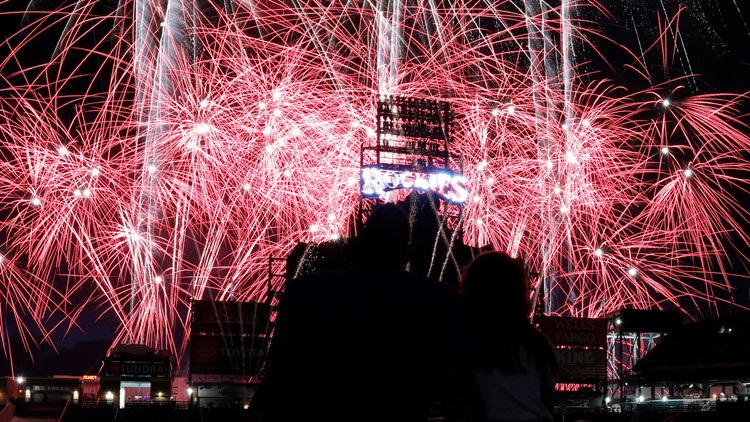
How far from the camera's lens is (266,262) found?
33312mm

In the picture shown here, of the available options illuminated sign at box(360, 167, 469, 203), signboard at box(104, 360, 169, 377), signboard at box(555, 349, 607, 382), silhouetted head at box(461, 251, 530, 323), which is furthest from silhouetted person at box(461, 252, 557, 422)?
signboard at box(104, 360, 169, 377)

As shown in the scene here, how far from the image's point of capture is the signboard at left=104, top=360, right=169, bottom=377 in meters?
43.7

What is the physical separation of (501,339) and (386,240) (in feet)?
3.97

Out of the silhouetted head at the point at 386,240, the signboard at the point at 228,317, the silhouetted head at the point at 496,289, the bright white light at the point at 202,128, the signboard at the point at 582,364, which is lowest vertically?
the signboard at the point at 582,364

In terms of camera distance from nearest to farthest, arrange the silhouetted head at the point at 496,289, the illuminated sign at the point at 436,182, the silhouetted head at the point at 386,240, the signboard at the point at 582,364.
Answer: the silhouetted head at the point at 386,240
the silhouetted head at the point at 496,289
the illuminated sign at the point at 436,182
the signboard at the point at 582,364

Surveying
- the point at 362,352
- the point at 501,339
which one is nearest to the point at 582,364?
the point at 501,339

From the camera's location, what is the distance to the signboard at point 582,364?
41.7 m

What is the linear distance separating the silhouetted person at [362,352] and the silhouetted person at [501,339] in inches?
37.8

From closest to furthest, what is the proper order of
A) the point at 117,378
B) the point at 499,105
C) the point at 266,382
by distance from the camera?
the point at 266,382 < the point at 499,105 < the point at 117,378

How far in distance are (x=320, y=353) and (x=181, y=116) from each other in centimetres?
2555

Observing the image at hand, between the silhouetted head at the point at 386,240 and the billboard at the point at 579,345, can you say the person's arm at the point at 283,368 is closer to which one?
the silhouetted head at the point at 386,240

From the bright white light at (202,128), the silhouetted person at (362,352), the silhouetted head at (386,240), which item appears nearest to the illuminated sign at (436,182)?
the bright white light at (202,128)

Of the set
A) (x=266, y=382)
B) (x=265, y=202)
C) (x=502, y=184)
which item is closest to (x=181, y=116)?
(x=265, y=202)

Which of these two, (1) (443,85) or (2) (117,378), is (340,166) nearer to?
(1) (443,85)
